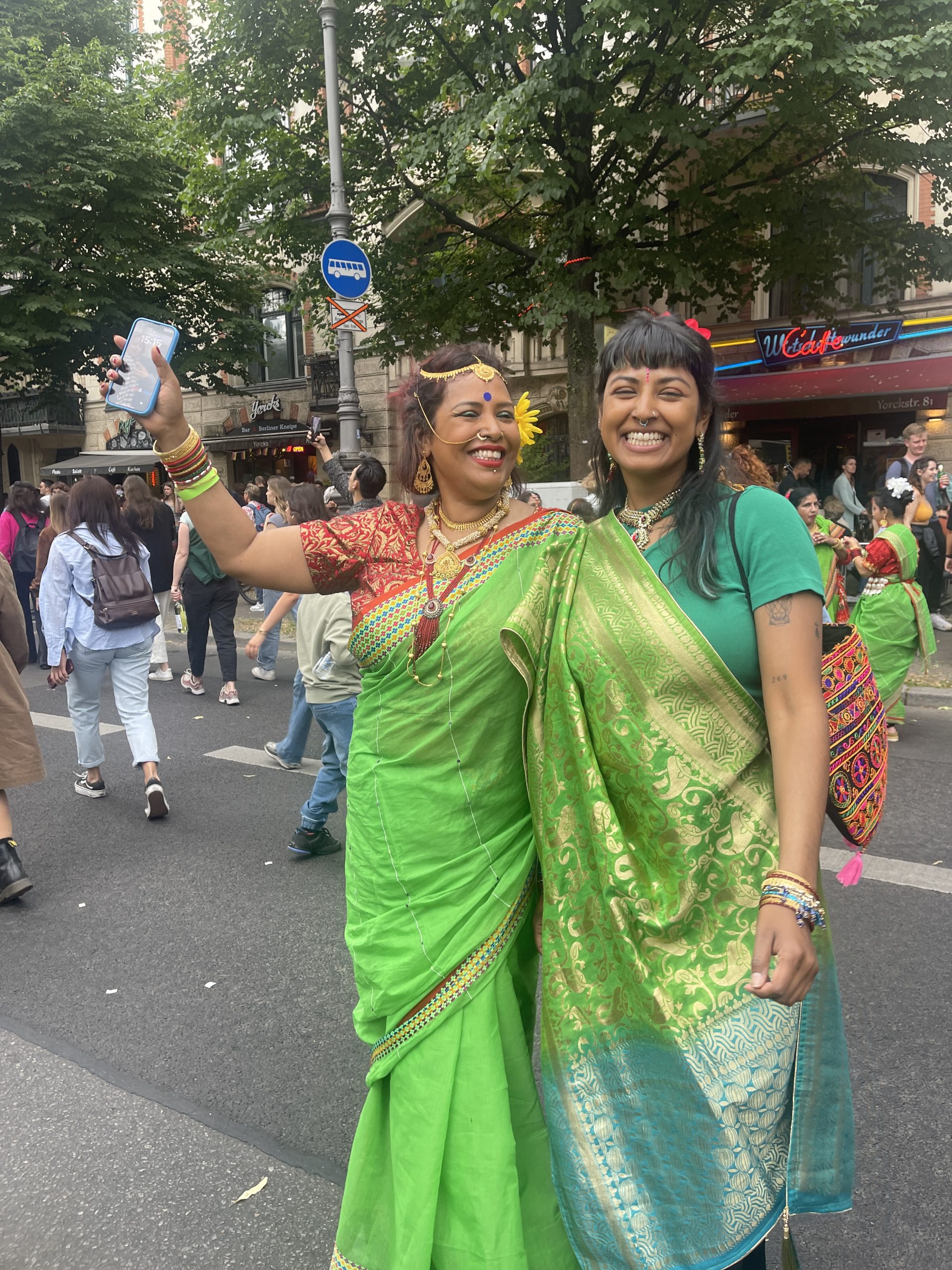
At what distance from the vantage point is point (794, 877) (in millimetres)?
1487

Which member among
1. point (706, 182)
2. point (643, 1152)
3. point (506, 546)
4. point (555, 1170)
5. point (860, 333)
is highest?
point (706, 182)

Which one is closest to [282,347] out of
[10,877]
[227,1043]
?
[10,877]

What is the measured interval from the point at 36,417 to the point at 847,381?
23943mm

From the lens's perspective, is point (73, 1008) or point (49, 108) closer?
point (73, 1008)

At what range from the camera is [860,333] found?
1504 cm

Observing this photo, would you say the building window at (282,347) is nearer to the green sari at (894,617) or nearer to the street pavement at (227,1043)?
the green sari at (894,617)

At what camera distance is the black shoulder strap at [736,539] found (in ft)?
5.20

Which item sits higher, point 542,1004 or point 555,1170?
point 542,1004

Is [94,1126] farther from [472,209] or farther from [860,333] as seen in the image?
[860,333]

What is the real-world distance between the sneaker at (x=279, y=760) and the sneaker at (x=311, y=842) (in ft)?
4.45

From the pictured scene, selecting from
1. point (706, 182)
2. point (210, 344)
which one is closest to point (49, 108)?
point (210, 344)

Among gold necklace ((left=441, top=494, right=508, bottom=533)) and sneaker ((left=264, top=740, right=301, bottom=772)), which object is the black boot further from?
gold necklace ((left=441, top=494, right=508, bottom=533))

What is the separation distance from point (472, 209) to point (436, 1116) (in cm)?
1207

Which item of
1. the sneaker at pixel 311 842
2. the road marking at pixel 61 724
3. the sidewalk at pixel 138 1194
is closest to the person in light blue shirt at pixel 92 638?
the sneaker at pixel 311 842
